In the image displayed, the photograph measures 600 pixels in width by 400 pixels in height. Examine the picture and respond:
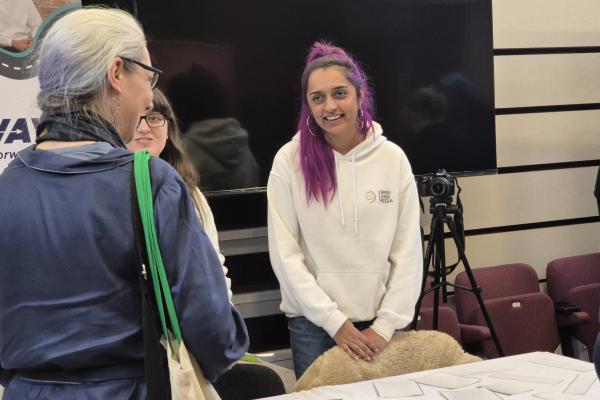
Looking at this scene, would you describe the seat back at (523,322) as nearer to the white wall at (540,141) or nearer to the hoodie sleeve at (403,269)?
the white wall at (540,141)

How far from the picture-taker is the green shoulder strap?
1309 millimetres

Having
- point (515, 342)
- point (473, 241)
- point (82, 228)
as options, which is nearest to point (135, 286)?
point (82, 228)

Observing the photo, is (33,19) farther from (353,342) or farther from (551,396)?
(551,396)

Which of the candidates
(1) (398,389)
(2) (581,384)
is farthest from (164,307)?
(2) (581,384)

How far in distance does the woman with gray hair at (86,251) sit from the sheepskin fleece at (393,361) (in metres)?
0.91

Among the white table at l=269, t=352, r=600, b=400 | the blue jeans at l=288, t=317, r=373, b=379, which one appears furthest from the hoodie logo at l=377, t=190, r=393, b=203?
the white table at l=269, t=352, r=600, b=400

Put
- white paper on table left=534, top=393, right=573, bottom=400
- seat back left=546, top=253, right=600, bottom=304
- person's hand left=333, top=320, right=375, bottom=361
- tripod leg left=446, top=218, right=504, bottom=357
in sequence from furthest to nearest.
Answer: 1. seat back left=546, top=253, right=600, bottom=304
2. tripod leg left=446, top=218, right=504, bottom=357
3. person's hand left=333, top=320, right=375, bottom=361
4. white paper on table left=534, top=393, right=573, bottom=400

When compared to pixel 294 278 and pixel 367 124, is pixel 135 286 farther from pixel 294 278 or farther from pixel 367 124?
pixel 367 124

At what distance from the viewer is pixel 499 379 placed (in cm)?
212

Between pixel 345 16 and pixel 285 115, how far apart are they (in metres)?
0.60

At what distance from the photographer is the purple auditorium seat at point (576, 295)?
395cm

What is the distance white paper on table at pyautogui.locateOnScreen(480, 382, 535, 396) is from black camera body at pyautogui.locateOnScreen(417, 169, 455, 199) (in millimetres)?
1651

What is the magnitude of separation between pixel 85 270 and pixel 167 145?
159cm

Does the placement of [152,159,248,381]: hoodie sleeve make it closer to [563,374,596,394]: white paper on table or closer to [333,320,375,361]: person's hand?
[563,374,596,394]: white paper on table
